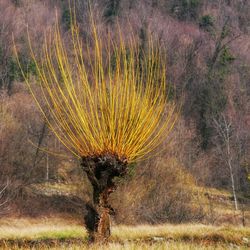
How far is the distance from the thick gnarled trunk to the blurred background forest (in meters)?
2.06

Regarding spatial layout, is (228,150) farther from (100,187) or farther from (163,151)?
(100,187)

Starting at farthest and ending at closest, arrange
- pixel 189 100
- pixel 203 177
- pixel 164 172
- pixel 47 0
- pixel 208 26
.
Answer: pixel 47 0
pixel 208 26
pixel 189 100
pixel 203 177
pixel 164 172

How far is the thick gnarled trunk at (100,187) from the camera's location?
18.1ft

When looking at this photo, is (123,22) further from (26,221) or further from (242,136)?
(26,221)

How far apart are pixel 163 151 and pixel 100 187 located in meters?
14.1

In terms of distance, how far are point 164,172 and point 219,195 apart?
736 cm

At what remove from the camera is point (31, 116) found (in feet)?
83.3

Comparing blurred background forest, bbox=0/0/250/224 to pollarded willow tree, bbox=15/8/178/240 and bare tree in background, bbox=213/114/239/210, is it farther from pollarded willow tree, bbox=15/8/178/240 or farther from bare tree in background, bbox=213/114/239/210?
pollarded willow tree, bbox=15/8/178/240

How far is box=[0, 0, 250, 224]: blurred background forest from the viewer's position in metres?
17.2

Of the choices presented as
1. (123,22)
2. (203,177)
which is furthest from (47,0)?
(203,177)

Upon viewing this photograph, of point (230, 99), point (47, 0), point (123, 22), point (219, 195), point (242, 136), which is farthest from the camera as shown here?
point (47, 0)

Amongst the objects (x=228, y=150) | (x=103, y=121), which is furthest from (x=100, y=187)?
(x=228, y=150)

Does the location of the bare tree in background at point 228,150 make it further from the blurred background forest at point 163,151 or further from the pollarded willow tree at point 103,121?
the pollarded willow tree at point 103,121

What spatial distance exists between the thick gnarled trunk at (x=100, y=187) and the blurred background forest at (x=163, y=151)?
6.75 ft
